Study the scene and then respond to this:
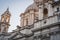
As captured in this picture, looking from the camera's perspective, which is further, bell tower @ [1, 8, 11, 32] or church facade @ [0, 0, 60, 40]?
bell tower @ [1, 8, 11, 32]

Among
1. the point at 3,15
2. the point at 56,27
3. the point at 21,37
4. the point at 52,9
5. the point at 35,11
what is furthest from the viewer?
the point at 3,15

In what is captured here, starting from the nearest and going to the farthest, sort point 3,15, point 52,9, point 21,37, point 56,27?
1. point 56,27
2. point 52,9
3. point 21,37
4. point 3,15

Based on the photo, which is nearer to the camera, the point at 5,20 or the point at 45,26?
the point at 45,26

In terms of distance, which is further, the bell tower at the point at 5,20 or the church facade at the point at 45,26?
the bell tower at the point at 5,20

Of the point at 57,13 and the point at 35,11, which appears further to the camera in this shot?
the point at 35,11

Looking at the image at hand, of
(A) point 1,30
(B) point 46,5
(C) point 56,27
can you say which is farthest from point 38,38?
(A) point 1,30

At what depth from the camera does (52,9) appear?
21.5 metres

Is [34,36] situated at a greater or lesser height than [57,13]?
lesser

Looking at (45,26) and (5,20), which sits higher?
(5,20)

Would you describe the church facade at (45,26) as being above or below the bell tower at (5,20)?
below

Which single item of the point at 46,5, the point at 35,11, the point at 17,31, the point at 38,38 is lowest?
the point at 38,38

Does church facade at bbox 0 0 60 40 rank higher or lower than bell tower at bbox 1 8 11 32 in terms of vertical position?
lower

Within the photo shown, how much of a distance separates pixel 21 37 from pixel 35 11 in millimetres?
6327

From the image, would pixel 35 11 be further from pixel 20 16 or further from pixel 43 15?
pixel 43 15
